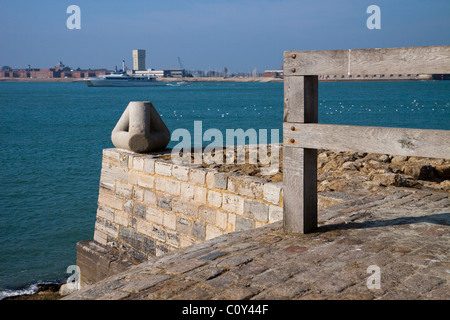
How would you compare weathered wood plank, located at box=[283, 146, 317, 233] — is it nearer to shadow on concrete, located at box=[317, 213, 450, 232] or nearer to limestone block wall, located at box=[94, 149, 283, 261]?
shadow on concrete, located at box=[317, 213, 450, 232]

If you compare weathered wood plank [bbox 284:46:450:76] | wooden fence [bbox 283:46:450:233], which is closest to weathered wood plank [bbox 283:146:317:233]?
wooden fence [bbox 283:46:450:233]

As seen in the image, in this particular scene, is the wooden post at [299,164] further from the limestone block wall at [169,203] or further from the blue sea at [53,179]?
the blue sea at [53,179]

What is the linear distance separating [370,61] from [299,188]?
119cm

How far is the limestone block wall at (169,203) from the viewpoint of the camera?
21.4 feet

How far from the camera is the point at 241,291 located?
328 cm

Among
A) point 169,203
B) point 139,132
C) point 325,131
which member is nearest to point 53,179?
point 139,132

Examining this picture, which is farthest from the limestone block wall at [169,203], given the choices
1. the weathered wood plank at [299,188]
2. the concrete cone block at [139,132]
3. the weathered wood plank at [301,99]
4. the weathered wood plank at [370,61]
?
the weathered wood plank at [370,61]

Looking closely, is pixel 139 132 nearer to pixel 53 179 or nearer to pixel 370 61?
pixel 370 61

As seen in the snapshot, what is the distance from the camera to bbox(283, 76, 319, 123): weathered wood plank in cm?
424

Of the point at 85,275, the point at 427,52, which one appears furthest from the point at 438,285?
the point at 85,275

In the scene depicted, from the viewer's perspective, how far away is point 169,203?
25.3ft

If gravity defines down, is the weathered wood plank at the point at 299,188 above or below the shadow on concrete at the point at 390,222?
above

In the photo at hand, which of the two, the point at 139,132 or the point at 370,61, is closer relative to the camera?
the point at 370,61

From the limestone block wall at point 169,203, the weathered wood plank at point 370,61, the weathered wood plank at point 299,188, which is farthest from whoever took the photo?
the limestone block wall at point 169,203
